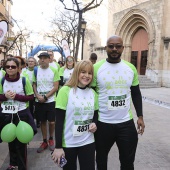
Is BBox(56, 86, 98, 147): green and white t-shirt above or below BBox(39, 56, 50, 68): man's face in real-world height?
below

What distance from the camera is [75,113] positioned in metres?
2.32

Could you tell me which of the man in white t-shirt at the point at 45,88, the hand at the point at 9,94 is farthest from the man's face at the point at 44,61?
the hand at the point at 9,94

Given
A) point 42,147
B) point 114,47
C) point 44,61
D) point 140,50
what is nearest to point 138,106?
A: point 114,47

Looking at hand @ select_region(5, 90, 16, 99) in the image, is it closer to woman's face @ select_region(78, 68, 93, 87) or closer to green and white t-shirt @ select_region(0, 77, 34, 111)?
green and white t-shirt @ select_region(0, 77, 34, 111)

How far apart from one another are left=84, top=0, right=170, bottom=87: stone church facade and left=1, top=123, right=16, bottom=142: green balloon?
15.5 metres

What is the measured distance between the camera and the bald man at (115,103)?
8.63ft

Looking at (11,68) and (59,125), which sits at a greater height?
(11,68)

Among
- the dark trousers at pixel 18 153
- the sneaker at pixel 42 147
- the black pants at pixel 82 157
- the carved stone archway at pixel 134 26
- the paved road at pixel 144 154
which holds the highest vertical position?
the carved stone archway at pixel 134 26

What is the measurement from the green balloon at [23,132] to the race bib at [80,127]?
0.99 m

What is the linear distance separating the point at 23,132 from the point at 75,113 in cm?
106

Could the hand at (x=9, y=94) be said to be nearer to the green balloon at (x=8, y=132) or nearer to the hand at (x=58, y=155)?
the green balloon at (x=8, y=132)

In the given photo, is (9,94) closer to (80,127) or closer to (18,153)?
(18,153)

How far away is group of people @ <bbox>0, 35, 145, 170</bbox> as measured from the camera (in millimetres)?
2334

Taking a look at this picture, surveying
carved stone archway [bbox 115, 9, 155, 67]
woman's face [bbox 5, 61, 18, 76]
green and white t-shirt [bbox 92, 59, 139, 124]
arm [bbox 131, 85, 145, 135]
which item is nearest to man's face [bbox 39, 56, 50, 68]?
woman's face [bbox 5, 61, 18, 76]
